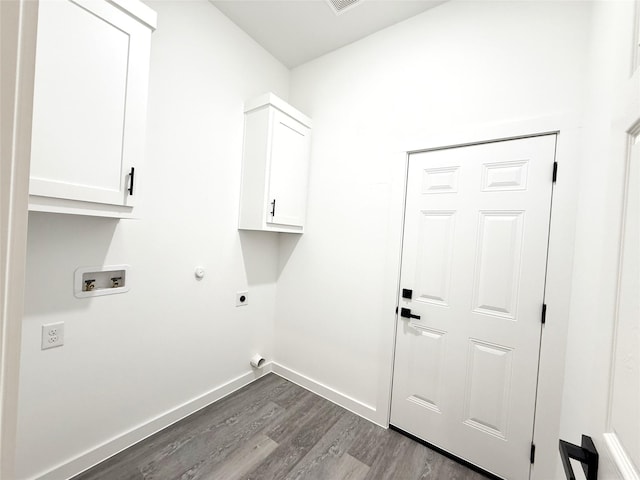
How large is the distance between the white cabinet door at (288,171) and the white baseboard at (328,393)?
1.33m

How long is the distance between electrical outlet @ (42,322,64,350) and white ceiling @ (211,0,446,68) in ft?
7.28

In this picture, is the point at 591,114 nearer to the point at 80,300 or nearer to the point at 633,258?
the point at 633,258

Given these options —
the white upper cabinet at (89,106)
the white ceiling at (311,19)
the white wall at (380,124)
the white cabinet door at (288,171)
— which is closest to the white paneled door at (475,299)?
the white wall at (380,124)

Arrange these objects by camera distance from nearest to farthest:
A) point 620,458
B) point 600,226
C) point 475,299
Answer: point 620,458, point 600,226, point 475,299

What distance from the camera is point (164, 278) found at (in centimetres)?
171

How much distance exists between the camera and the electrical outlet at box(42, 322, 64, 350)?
1.28 metres

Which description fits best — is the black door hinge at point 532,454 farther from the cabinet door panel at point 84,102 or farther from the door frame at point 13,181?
the cabinet door panel at point 84,102

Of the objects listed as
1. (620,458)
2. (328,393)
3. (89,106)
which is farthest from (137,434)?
(620,458)

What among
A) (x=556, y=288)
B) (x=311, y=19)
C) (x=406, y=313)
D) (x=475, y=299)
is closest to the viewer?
(x=556, y=288)

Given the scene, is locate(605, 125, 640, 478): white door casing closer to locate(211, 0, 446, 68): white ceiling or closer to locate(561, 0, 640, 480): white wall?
locate(561, 0, 640, 480): white wall

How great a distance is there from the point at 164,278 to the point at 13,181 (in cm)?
157

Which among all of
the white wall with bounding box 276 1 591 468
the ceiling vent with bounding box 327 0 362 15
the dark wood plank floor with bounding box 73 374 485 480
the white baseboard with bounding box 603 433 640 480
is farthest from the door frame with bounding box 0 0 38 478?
the ceiling vent with bounding box 327 0 362 15

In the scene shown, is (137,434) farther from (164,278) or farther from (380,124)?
(380,124)

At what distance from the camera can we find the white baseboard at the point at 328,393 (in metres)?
1.97
